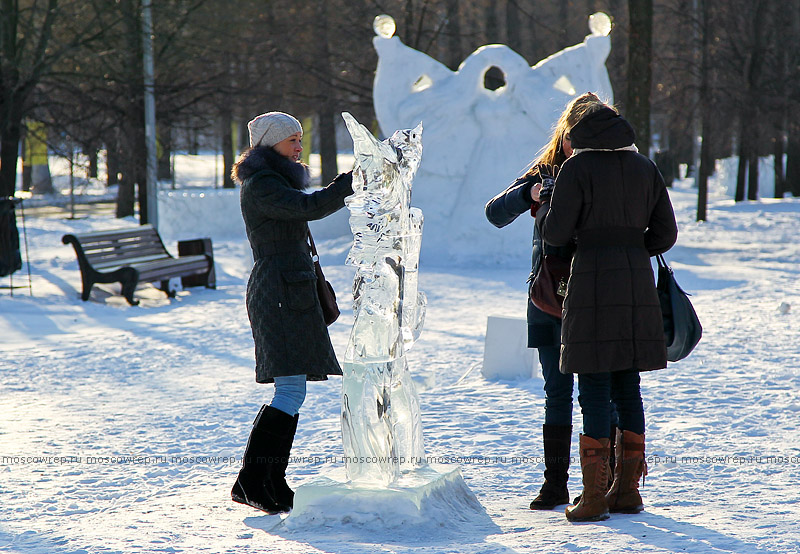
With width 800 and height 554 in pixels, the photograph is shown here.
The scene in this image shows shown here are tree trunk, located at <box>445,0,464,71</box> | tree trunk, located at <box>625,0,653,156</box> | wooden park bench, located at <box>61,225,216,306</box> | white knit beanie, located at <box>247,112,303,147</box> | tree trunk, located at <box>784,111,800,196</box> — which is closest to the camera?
white knit beanie, located at <box>247,112,303,147</box>

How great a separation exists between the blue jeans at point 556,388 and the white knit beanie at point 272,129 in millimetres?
1384

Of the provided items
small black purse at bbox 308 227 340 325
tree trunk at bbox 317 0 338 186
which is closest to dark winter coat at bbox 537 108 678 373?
small black purse at bbox 308 227 340 325

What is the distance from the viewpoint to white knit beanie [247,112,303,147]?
13.3 feet

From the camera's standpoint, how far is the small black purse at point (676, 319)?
371 centimetres

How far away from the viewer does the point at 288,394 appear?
4.01 meters

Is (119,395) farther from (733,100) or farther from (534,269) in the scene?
(733,100)

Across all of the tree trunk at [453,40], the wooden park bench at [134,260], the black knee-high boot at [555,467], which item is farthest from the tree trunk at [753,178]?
the black knee-high boot at [555,467]

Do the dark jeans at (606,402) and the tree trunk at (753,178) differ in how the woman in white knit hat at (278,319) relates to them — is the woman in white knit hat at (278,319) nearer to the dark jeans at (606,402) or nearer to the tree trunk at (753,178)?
the dark jeans at (606,402)

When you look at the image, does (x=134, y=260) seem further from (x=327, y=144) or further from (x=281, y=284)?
(x=327, y=144)

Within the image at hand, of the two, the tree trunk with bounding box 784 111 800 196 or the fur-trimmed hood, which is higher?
the tree trunk with bounding box 784 111 800 196

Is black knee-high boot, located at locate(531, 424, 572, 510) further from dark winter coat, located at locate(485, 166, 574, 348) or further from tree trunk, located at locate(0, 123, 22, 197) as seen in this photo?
tree trunk, located at locate(0, 123, 22, 197)

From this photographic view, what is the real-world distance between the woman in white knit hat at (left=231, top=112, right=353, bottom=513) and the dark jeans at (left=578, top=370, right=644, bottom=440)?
40.4 inches

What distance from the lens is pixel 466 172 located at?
14.3 meters

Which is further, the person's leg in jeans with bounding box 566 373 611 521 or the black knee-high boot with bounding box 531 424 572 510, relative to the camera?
the black knee-high boot with bounding box 531 424 572 510
